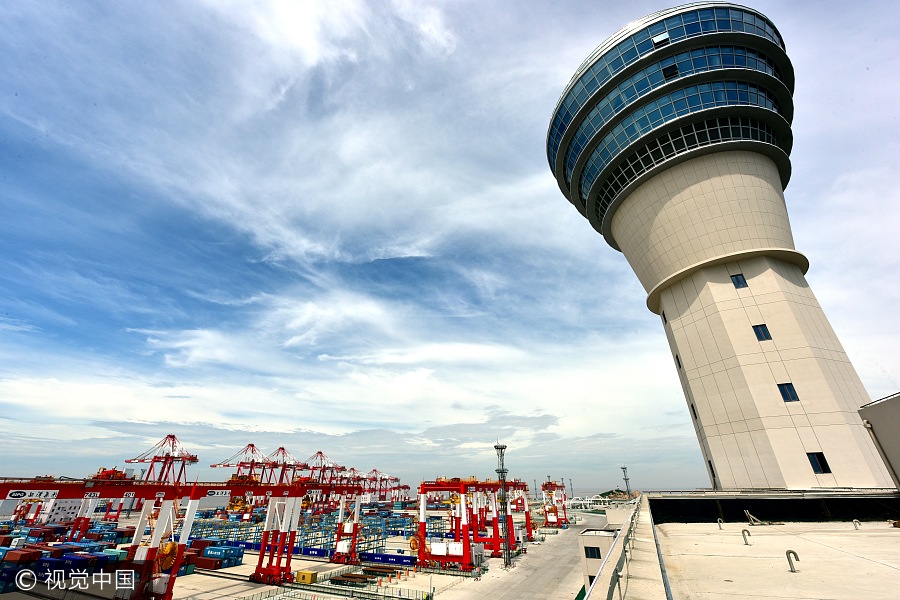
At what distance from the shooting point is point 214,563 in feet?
146

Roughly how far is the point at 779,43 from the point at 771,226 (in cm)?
2285

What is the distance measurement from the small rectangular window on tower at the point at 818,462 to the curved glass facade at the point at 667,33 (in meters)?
40.2

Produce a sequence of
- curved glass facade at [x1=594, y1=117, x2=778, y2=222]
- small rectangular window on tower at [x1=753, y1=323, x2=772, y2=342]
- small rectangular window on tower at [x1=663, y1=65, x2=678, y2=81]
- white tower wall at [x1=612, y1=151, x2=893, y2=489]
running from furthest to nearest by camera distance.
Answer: small rectangular window on tower at [x1=663, y1=65, x2=678, y2=81] → curved glass facade at [x1=594, y1=117, x2=778, y2=222] → small rectangular window on tower at [x1=753, y1=323, x2=772, y2=342] → white tower wall at [x1=612, y1=151, x2=893, y2=489]

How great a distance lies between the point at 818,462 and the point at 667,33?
139 ft

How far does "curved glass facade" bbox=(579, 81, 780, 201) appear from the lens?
38219 millimetres

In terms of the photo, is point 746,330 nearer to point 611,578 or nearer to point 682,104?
point 682,104

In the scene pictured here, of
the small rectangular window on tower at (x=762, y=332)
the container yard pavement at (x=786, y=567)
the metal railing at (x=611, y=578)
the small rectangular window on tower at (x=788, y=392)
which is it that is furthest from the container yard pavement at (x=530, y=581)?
the metal railing at (x=611, y=578)

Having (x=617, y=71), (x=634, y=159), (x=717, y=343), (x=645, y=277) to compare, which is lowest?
(x=717, y=343)

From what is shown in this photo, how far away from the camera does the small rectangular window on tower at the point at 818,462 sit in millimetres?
28547

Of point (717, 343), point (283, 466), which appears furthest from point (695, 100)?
point (283, 466)

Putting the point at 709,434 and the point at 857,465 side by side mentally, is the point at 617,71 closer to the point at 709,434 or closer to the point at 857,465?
the point at 709,434

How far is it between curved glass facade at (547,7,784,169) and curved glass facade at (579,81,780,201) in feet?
17.7

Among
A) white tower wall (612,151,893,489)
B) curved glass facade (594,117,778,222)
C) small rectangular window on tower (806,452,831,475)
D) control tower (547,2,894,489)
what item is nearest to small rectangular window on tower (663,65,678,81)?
control tower (547,2,894,489)

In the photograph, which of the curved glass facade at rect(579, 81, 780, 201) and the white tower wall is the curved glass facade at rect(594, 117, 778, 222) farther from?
the white tower wall
